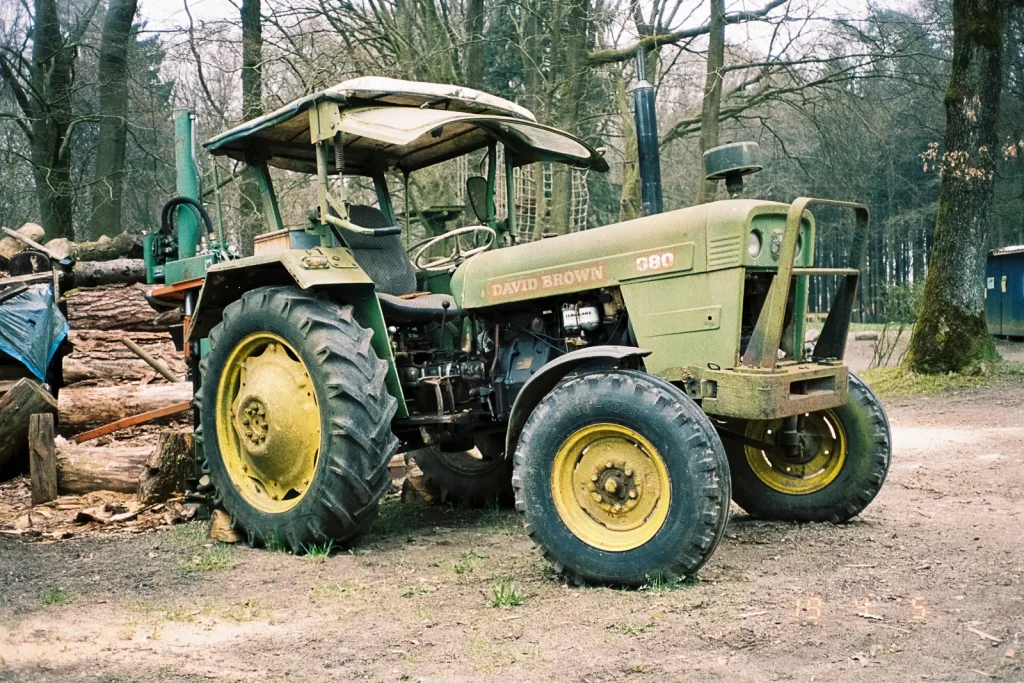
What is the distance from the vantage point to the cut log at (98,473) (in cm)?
742

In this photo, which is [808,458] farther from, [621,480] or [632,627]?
[632,627]

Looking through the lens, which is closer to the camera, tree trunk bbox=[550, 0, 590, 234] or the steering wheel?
the steering wheel

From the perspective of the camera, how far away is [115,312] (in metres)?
11.5

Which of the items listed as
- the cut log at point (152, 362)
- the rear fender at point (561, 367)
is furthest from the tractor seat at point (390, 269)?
the cut log at point (152, 362)

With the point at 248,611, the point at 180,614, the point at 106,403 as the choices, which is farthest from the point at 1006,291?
the point at 180,614

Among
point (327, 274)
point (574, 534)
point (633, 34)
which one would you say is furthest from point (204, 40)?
point (574, 534)

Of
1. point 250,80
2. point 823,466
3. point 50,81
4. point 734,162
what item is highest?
point 50,81

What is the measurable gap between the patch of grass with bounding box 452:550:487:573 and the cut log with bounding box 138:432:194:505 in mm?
2724

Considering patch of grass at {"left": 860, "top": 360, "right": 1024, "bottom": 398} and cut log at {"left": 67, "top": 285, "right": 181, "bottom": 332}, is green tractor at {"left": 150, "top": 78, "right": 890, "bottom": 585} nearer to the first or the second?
cut log at {"left": 67, "top": 285, "right": 181, "bottom": 332}

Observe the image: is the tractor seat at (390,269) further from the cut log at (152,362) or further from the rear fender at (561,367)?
the cut log at (152,362)

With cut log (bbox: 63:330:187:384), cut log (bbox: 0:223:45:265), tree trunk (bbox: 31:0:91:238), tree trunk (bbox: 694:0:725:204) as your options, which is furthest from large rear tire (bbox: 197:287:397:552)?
tree trunk (bbox: 31:0:91:238)

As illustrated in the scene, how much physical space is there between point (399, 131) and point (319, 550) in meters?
2.30

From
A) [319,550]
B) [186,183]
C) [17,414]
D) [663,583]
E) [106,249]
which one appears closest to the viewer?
[663,583]

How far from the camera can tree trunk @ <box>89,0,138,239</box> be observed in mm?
16969
